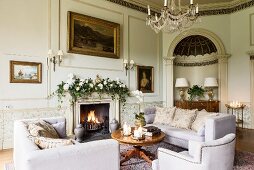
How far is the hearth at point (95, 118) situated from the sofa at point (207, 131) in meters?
1.95

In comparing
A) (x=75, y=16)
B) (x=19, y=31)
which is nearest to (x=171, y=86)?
(x=75, y=16)

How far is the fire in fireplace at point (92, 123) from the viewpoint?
5.83m

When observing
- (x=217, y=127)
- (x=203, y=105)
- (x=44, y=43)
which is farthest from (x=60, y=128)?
(x=203, y=105)

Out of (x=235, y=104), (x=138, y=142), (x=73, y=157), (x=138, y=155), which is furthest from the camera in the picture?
(x=235, y=104)

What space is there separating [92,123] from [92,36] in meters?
2.42

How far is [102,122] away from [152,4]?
14.1ft

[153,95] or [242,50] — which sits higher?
[242,50]

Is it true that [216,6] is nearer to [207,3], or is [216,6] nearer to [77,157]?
[207,3]

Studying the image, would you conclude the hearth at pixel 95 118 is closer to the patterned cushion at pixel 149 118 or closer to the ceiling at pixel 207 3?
the patterned cushion at pixel 149 118

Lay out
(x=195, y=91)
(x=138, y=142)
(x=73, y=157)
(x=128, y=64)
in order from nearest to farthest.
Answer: (x=73, y=157) < (x=138, y=142) < (x=128, y=64) < (x=195, y=91)

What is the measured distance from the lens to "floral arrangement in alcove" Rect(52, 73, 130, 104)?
17.0ft

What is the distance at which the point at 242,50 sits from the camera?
6633 millimetres

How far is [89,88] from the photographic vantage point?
214 inches

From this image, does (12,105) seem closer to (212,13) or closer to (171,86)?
(171,86)
